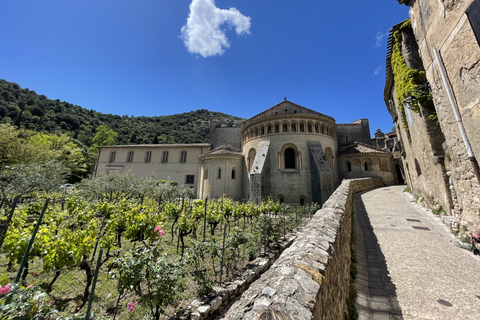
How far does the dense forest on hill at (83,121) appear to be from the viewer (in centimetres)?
5127

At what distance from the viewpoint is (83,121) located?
223ft

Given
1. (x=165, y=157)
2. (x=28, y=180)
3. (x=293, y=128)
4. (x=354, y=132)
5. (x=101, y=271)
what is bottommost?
(x=101, y=271)

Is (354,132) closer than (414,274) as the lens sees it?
No

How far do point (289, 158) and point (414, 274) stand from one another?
15.9m

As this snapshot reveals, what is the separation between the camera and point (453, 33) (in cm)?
Result: 526

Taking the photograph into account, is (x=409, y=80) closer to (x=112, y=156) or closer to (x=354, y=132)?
(x=354, y=132)

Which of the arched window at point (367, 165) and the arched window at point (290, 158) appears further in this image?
the arched window at point (367, 165)

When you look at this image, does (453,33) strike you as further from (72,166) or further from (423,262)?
(72,166)

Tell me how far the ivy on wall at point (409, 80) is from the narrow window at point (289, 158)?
34.2 feet

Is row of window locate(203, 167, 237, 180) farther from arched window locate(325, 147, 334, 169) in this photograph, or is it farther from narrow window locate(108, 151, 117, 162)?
narrow window locate(108, 151, 117, 162)

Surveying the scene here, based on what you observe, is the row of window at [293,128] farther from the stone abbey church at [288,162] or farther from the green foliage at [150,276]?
the green foliage at [150,276]

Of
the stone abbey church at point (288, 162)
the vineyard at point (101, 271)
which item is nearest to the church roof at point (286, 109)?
the stone abbey church at point (288, 162)

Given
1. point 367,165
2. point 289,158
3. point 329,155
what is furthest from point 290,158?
point 367,165

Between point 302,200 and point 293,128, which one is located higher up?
point 293,128
